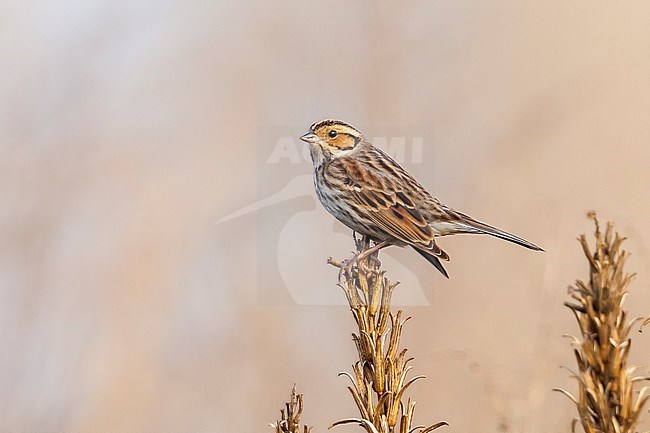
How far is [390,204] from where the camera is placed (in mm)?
2500

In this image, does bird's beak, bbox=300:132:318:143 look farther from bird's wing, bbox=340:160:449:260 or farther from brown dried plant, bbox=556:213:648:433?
brown dried plant, bbox=556:213:648:433

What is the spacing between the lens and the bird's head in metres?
2.70

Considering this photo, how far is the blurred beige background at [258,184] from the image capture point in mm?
2783

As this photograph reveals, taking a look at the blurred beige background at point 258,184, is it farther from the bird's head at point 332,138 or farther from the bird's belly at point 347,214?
the bird's belly at point 347,214

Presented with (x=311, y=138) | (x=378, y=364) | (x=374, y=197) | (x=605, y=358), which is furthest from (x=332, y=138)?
(x=605, y=358)

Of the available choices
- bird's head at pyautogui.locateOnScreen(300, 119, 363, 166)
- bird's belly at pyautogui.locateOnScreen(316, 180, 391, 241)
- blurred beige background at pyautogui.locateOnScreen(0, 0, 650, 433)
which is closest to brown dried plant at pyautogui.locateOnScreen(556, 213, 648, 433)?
bird's belly at pyautogui.locateOnScreen(316, 180, 391, 241)

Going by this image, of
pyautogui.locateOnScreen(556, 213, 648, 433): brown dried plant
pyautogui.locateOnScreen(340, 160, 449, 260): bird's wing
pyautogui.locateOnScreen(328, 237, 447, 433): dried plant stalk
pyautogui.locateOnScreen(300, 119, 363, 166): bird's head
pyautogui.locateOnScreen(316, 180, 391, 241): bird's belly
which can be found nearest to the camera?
pyautogui.locateOnScreen(556, 213, 648, 433): brown dried plant

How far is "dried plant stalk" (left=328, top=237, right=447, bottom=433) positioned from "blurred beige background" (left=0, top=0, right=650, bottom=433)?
53.5 inches

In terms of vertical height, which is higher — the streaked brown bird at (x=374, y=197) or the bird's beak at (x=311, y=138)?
the bird's beak at (x=311, y=138)

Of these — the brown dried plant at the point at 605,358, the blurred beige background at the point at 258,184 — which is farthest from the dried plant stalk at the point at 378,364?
the blurred beige background at the point at 258,184

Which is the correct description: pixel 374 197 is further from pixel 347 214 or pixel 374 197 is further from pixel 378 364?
pixel 378 364

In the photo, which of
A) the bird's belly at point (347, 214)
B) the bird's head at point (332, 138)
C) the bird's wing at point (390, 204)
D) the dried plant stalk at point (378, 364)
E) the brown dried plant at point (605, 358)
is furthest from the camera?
the bird's head at point (332, 138)

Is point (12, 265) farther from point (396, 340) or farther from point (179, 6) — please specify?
point (396, 340)

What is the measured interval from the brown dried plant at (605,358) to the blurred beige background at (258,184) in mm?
1694
